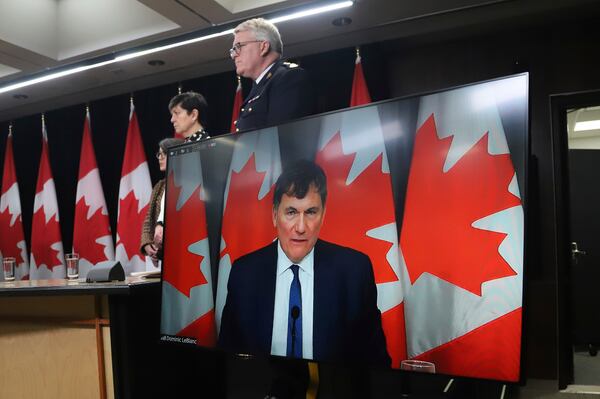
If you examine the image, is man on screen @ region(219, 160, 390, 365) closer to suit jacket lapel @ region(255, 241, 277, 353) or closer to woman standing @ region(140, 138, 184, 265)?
suit jacket lapel @ region(255, 241, 277, 353)

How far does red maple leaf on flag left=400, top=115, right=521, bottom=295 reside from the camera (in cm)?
80

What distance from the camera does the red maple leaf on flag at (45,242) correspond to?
14.4ft

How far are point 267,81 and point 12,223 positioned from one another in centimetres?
430

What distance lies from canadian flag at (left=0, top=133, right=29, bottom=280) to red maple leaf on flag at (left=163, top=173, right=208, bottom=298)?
406 cm

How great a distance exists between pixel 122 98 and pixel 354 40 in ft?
7.84

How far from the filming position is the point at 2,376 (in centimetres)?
162

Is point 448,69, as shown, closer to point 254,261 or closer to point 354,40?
point 354,40

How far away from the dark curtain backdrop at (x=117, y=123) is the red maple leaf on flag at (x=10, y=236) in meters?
0.26

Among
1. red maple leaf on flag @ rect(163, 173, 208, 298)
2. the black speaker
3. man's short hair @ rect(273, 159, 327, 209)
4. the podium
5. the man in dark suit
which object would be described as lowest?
the podium

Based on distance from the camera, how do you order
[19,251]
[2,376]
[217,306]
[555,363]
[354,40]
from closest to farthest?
1. [217,306]
2. [2,376]
3. [555,363]
4. [354,40]
5. [19,251]

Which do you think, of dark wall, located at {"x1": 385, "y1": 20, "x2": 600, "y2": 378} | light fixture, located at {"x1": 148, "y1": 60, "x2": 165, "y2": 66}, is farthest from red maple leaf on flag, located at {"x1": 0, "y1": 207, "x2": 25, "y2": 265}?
dark wall, located at {"x1": 385, "y1": 20, "x2": 600, "y2": 378}

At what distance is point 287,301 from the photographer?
1.05m

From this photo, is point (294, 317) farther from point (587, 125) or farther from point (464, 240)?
point (587, 125)

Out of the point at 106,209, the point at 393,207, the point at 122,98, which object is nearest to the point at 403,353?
the point at 393,207
